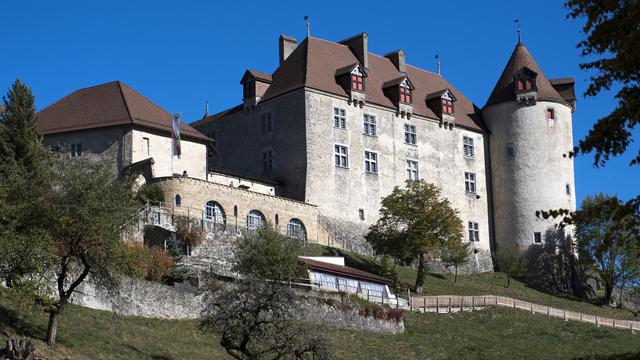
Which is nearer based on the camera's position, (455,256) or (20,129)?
(20,129)

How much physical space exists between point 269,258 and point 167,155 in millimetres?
16926

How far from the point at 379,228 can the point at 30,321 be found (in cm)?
3058

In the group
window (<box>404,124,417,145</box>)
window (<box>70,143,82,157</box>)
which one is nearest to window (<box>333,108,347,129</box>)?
window (<box>404,124,417,145</box>)

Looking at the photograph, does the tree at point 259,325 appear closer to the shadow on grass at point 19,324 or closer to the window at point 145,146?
the shadow on grass at point 19,324

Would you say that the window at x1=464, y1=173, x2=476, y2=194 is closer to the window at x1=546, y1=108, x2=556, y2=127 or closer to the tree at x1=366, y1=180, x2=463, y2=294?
the window at x1=546, y1=108, x2=556, y2=127

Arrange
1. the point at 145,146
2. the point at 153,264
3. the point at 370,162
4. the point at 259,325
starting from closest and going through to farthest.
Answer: the point at 259,325, the point at 153,264, the point at 145,146, the point at 370,162

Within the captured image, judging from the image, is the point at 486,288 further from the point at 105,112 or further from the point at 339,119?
the point at 105,112

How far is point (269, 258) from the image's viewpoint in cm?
4844

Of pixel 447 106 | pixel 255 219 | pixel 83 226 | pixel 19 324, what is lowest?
pixel 19 324

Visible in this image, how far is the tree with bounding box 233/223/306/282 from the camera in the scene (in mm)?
48156

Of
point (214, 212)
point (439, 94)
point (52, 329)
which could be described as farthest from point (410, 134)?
point (52, 329)

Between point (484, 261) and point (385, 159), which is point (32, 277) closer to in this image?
point (385, 159)

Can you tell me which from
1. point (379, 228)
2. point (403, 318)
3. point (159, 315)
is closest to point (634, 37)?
point (159, 315)

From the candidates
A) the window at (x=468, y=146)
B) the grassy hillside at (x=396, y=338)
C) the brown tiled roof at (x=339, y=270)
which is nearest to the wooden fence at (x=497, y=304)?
the grassy hillside at (x=396, y=338)
